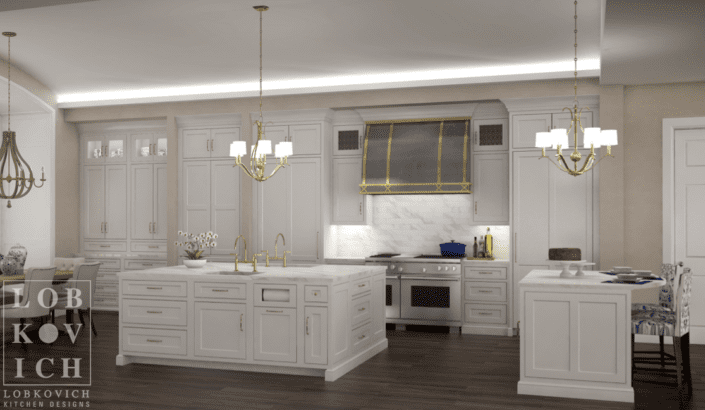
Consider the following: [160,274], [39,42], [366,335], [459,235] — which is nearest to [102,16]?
[39,42]

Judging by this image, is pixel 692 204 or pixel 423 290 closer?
pixel 692 204

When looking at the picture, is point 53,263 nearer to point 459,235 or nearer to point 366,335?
point 366,335

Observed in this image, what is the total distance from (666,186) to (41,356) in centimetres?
654

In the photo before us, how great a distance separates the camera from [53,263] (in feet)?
27.6

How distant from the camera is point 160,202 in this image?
29.2 ft

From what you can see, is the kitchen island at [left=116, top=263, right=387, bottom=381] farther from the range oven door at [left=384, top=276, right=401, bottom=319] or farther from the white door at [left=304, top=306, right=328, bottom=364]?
the range oven door at [left=384, top=276, right=401, bottom=319]

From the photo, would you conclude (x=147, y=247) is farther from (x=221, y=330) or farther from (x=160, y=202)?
(x=221, y=330)

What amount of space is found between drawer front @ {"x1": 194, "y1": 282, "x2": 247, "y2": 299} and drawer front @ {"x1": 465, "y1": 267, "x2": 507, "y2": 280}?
3.08 m

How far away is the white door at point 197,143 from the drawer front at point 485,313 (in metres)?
3.93

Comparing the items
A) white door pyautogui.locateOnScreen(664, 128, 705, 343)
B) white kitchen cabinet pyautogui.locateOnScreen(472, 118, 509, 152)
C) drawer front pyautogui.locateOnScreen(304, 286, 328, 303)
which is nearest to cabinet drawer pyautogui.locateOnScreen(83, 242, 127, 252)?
drawer front pyautogui.locateOnScreen(304, 286, 328, 303)

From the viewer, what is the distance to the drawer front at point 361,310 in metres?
5.56

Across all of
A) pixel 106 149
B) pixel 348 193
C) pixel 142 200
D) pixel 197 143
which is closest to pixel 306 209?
pixel 348 193

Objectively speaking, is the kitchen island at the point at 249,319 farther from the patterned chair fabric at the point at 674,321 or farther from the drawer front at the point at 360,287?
the patterned chair fabric at the point at 674,321

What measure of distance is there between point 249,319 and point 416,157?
10.7ft
